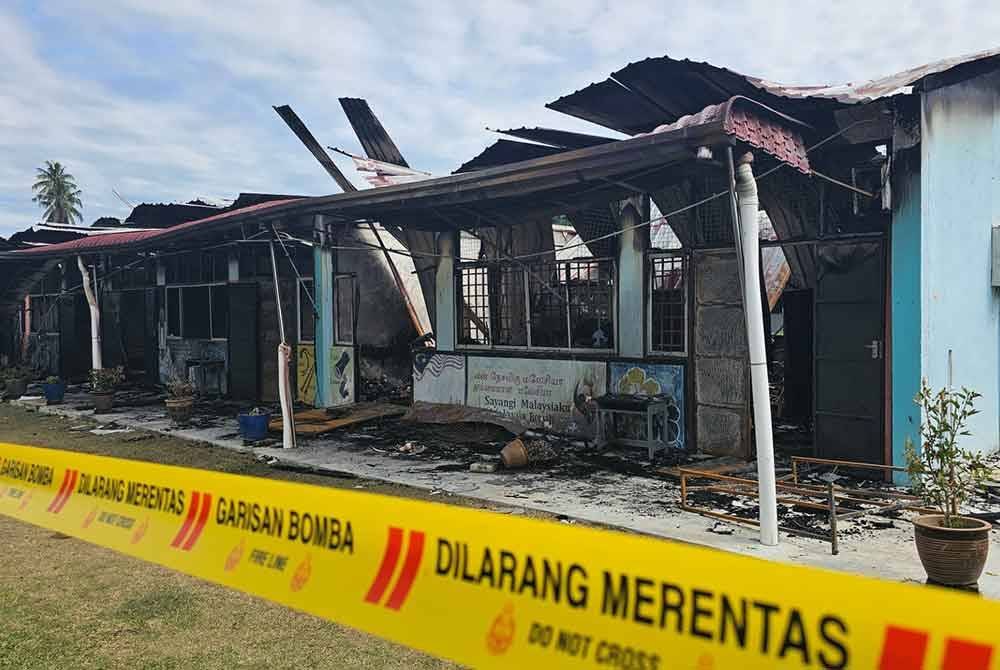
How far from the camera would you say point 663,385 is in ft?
32.2

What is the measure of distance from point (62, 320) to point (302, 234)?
1234 cm

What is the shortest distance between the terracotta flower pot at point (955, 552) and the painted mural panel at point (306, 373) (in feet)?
38.5

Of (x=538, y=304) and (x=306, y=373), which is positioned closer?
(x=538, y=304)

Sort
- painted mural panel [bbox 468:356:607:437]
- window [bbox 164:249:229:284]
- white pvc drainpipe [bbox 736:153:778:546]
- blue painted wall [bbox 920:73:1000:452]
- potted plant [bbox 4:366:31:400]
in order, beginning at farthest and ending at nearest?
potted plant [bbox 4:366:31:400]
window [bbox 164:249:229:284]
painted mural panel [bbox 468:356:607:437]
blue painted wall [bbox 920:73:1000:452]
white pvc drainpipe [bbox 736:153:778:546]

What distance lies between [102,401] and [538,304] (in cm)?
1009

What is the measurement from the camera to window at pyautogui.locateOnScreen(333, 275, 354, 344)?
13898mm

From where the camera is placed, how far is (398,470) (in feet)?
29.9

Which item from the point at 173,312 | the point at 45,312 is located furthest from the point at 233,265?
the point at 45,312

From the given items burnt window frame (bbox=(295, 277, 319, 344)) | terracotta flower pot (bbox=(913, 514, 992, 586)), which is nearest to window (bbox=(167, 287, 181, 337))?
burnt window frame (bbox=(295, 277, 319, 344))

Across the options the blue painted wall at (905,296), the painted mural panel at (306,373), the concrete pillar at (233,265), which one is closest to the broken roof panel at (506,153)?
the blue painted wall at (905,296)

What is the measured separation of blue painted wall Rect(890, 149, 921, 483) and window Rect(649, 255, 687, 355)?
8.87ft

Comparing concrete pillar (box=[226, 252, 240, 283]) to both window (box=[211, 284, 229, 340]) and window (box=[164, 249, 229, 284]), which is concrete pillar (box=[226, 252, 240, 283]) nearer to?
window (box=[164, 249, 229, 284])

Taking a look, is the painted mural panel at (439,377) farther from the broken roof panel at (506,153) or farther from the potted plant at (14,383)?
the potted plant at (14,383)

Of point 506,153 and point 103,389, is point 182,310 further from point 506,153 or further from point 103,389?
point 506,153
